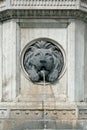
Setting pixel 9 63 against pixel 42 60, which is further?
pixel 9 63

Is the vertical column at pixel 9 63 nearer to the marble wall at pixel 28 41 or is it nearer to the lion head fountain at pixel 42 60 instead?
the marble wall at pixel 28 41

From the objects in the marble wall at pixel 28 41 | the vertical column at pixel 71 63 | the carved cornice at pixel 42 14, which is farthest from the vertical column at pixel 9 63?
the vertical column at pixel 71 63

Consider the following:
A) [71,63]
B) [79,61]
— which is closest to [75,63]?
[71,63]

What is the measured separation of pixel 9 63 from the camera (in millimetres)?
19547

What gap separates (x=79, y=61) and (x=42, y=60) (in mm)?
1385

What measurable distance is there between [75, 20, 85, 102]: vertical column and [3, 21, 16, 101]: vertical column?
7.27 feet

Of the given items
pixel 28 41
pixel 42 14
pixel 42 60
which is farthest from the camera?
pixel 28 41

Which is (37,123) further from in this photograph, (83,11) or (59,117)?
(83,11)

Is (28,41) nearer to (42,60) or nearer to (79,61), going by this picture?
(42,60)

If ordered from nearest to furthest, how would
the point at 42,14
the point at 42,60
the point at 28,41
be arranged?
the point at 42,60, the point at 42,14, the point at 28,41

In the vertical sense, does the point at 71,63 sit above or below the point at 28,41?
below

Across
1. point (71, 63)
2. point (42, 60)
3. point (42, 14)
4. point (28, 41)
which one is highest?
point (42, 14)

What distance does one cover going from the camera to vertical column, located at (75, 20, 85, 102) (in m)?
19.6

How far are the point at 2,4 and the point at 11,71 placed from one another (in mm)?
2423
